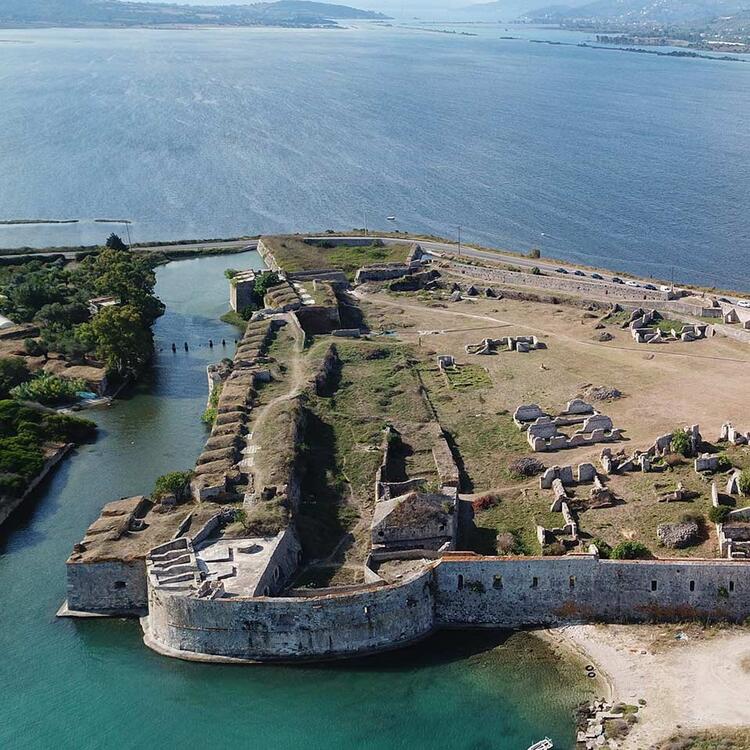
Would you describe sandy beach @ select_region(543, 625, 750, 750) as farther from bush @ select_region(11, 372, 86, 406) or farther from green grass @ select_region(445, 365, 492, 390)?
bush @ select_region(11, 372, 86, 406)

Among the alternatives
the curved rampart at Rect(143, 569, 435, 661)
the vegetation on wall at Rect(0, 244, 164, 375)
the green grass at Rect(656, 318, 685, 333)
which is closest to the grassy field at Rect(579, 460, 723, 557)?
the curved rampart at Rect(143, 569, 435, 661)

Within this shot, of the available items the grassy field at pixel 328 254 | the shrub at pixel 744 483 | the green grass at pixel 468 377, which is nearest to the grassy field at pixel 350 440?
the green grass at pixel 468 377

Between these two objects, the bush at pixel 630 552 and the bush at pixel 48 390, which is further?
the bush at pixel 48 390

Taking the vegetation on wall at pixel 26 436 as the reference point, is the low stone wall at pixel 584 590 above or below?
above

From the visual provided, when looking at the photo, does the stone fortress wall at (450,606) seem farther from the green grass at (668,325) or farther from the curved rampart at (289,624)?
the green grass at (668,325)

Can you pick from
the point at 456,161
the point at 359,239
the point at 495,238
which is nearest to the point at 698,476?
the point at 359,239

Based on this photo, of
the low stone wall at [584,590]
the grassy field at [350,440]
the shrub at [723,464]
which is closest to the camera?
the low stone wall at [584,590]

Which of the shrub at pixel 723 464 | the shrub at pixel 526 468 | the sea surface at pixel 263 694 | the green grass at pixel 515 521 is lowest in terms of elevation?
the sea surface at pixel 263 694
